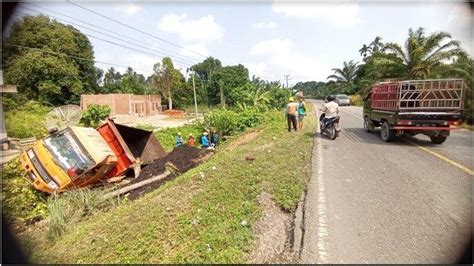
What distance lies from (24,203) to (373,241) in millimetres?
7036

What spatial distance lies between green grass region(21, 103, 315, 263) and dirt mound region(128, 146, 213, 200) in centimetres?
233

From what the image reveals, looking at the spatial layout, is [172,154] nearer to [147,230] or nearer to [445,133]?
[147,230]

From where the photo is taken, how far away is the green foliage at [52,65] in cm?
2855

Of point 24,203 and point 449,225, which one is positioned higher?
point 449,225

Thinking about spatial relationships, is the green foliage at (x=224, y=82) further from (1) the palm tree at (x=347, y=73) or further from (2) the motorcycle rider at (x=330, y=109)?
(2) the motorcycle rider at (x=330, y=109)

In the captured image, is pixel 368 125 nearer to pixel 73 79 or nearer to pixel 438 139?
pixel 438 139

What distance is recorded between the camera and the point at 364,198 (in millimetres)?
4434

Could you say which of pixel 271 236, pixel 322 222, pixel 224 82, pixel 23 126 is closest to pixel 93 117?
pixel 23 126

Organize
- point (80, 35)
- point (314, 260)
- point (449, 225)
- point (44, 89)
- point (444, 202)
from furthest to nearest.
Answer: point (80, 35)
point (44, 89)
point (444, 202)
point (449, 225)
point (314, 260)

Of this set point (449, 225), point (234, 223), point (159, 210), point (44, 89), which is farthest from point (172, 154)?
point (44, 89)

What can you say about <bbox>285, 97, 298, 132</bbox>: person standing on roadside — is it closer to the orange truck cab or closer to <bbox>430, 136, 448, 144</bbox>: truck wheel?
<bbox>430, 136, 448, 144</bbox>: truck wheel

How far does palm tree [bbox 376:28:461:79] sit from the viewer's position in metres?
19.9

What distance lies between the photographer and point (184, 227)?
3691 millimetres

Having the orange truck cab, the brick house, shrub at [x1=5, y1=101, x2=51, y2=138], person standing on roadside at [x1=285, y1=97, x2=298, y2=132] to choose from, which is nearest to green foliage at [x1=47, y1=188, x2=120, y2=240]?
the orange truck cab
